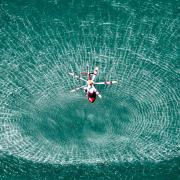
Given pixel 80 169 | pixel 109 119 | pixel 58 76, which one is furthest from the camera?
pixel 58 76

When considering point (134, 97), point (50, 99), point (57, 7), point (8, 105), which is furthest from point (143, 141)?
point (57, 7)

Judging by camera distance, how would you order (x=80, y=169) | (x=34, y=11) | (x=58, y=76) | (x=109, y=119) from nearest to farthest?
(x=80, y=169) → (x=109, y=119) → (x=58, y=76) → (x=34, y=11)

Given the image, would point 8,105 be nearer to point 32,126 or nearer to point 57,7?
point 32,126

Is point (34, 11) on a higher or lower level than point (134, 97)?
higher

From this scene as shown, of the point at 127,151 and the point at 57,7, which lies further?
the point at 57,7

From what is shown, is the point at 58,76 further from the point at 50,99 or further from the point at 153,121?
the point at 153,121

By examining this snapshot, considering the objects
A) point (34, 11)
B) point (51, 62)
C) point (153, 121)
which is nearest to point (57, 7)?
point (34, 11)
